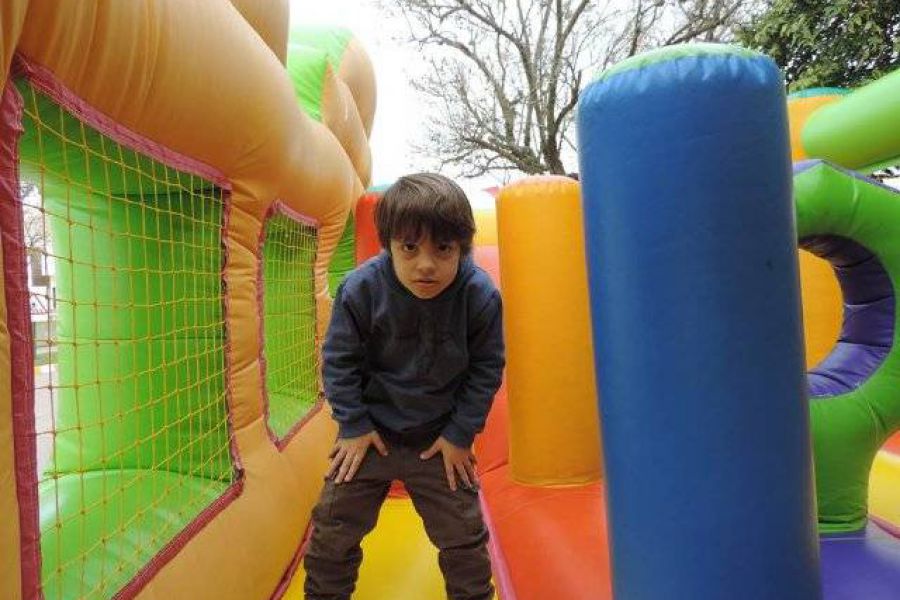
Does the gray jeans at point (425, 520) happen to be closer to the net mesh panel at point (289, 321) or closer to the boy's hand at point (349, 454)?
the boy's hand at point (349, 454)

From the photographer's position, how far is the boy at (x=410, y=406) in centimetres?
119

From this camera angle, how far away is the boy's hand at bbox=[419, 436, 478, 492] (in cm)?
120

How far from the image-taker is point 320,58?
6.97 feet

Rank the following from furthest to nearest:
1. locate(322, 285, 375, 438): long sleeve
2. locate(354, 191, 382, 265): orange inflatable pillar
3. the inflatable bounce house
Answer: locate(354, 191, 382, 265): orange inflatable pillar < locate(322, 285, 375, 438): long sleeve < the inflatable bounce house

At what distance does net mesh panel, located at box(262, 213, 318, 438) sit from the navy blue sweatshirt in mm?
488

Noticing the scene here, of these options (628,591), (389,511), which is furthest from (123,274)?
(628,591)

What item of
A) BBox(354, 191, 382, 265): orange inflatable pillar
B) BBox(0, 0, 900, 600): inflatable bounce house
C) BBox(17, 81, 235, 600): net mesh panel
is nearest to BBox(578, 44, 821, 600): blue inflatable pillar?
BBox(0, 0, 900, 600): inflatable bounce house

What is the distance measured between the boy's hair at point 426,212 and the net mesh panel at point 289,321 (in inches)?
24.3

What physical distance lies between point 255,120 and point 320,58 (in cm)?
101

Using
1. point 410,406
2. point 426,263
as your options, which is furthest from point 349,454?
point 426,263

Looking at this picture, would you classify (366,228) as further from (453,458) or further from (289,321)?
(453,458)

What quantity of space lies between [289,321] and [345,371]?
2.59 ft

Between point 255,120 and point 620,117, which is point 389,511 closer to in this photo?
point 255,120

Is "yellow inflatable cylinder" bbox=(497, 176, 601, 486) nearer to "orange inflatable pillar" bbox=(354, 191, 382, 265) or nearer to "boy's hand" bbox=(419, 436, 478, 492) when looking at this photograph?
"boy's hand" bbox=(419, 436, 478, 492)
